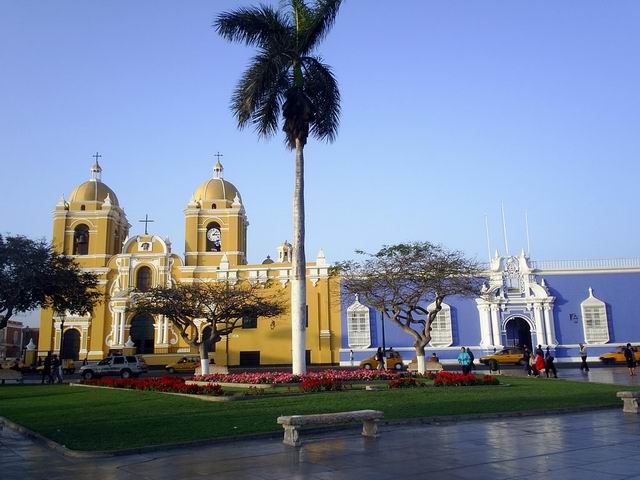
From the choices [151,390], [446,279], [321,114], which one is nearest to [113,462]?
[151,390]

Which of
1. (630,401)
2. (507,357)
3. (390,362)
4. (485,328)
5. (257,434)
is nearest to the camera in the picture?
(257,434)

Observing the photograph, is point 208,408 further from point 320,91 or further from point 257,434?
point 320,91

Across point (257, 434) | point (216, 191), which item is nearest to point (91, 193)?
point (216, 191)

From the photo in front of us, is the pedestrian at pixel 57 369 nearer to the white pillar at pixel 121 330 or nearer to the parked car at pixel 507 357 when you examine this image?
the white pillar at pixel 121 330

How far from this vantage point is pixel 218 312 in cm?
2950

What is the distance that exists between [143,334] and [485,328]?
84.1 feet

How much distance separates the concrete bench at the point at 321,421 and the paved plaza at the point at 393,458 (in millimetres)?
165

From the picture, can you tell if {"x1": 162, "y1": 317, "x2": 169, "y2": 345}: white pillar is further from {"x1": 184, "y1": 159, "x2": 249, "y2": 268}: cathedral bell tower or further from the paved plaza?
the paved plaza

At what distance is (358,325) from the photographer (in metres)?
39.8

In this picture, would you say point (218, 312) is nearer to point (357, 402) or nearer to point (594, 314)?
point (357, 402)

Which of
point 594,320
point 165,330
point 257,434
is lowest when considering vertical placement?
point 257,434

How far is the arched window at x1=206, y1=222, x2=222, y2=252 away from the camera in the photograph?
50.2 metres

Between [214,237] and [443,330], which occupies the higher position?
[214,237]

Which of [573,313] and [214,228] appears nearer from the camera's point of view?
[573,313]
